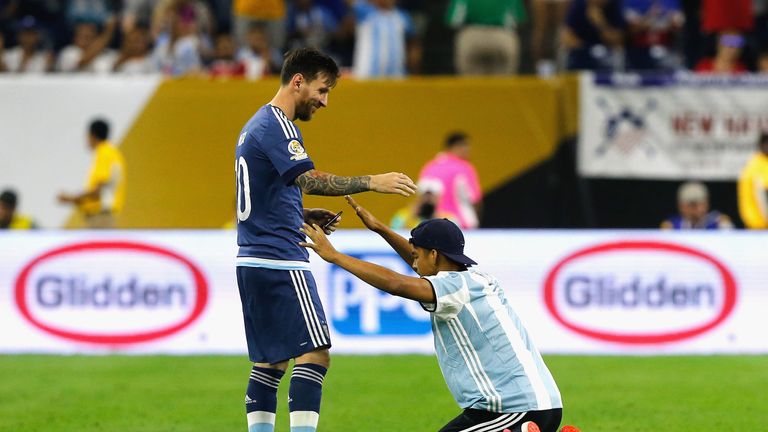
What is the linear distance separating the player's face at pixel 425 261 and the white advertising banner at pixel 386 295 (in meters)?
6.05

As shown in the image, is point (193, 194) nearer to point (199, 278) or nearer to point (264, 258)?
point (199, 278)

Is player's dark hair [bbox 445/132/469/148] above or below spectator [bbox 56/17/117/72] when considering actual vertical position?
below

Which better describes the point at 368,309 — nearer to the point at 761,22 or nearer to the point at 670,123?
the point at 670,123

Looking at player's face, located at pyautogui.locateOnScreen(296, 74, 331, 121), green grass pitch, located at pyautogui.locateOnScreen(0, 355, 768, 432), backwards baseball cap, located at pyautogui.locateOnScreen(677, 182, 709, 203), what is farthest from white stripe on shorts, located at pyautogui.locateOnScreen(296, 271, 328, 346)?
backwards baseball cap, located at pyautogui.locateOnScreen(677, 182, 709, 203)

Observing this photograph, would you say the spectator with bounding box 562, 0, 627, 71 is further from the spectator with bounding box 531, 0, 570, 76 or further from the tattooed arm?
the tattooed arm

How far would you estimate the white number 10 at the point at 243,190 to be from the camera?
6.56m

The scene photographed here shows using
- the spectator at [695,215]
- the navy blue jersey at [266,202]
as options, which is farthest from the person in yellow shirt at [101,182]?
the navy blue jersey at [266,202]

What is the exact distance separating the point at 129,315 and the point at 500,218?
5016mm

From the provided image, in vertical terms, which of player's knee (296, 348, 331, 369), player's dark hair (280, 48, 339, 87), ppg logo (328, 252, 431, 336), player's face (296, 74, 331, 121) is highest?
player's dark hair (280, 48, 339, 87)

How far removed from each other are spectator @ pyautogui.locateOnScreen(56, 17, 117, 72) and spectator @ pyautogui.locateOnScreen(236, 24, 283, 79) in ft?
6.04

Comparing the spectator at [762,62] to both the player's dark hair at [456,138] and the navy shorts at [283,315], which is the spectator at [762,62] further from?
the navy shorts at [283,315]

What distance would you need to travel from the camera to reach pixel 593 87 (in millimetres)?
15086

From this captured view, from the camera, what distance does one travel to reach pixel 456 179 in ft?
46.8

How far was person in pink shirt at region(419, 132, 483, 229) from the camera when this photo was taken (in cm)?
1427
